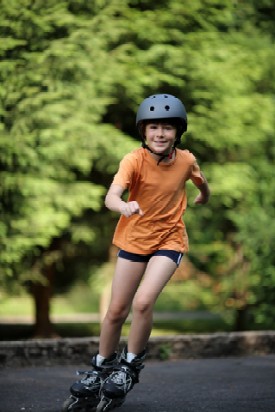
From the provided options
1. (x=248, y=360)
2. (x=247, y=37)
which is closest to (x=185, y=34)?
(x=247, y=37)

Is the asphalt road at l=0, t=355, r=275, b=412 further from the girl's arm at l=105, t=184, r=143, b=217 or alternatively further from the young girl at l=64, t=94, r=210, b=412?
the girl's arm at l=105, t=184, r=143, b=217

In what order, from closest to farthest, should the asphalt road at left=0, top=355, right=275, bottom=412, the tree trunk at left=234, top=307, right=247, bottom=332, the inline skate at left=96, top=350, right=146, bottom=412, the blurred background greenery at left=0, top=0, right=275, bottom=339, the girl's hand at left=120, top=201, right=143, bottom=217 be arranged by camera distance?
1. the girl's hand at left=120, top=201, right=143, bottom=217
2. the inline skate at left=96, top=350, right=146, bottom=412
3. the asphalt road at left=0, top=355, right=275, bottom=412
4. the blurred background greenery at left=0, top=0, right=275, bottom=339
5. the tree trunk at left=234, top=307, right=247, bottom=332

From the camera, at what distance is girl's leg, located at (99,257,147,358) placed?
3.96 m

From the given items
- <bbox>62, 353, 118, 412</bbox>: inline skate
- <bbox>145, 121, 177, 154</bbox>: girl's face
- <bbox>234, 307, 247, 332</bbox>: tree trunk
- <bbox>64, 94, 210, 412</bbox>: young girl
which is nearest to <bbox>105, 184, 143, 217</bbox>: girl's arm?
<bbox>64, 94, 210, 412</bbox>: young girl

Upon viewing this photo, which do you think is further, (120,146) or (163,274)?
(120,146)

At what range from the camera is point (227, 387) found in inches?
188

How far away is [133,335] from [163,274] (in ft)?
1.10

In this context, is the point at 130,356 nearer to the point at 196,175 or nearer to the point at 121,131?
the point at 196,175

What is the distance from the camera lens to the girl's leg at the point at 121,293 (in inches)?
156

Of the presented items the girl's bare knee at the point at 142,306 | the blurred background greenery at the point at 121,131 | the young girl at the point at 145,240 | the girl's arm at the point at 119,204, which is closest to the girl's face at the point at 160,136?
the young girl at the point at 145,240

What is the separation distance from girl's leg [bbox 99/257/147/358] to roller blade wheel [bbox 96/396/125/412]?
0.30m

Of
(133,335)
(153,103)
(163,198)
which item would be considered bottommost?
(133,335)

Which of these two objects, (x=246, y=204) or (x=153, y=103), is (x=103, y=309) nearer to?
(x=246, y=204)

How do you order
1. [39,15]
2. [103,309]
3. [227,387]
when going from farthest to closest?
→ [103,309]
[39,15]
[227,387]
